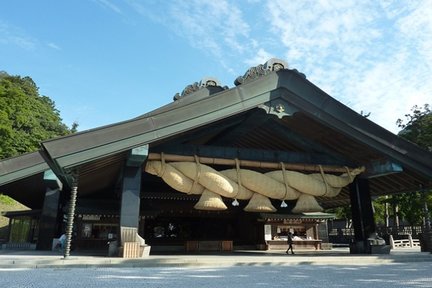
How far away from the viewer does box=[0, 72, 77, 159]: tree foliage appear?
4053cm

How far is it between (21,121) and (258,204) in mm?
44392

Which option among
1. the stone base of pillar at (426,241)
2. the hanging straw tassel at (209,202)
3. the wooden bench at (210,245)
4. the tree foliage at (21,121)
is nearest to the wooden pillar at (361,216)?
the stone base of pillar at (426,241)

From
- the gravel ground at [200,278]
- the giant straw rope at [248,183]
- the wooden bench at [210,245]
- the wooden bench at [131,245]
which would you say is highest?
the giant straw rope at [248,183]

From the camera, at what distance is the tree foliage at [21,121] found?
40.5 m

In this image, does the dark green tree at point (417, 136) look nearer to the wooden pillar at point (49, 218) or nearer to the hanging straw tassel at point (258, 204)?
the hanging straw tassel at point (258, 204)

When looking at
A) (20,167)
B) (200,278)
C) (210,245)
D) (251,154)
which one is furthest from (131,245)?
(210,245)

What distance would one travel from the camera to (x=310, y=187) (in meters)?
12.9

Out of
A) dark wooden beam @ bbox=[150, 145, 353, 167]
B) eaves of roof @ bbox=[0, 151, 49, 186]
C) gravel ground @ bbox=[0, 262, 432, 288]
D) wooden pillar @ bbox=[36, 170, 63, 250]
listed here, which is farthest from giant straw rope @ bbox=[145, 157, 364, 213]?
wooden pillar @ bbox=[36, 170, 63, 250]

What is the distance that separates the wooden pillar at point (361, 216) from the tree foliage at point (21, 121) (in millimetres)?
38678

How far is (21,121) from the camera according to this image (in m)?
46.5

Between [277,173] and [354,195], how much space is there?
149 inches

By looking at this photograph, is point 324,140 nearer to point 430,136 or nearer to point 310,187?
point 310,187

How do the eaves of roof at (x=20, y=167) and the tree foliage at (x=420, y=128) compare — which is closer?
the eaves of roof at (x=20, y=167)

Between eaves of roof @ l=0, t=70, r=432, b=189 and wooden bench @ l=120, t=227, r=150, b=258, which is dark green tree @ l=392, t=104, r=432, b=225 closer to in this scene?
eaves of roof @ l=0, t=70, r=432, b=189
